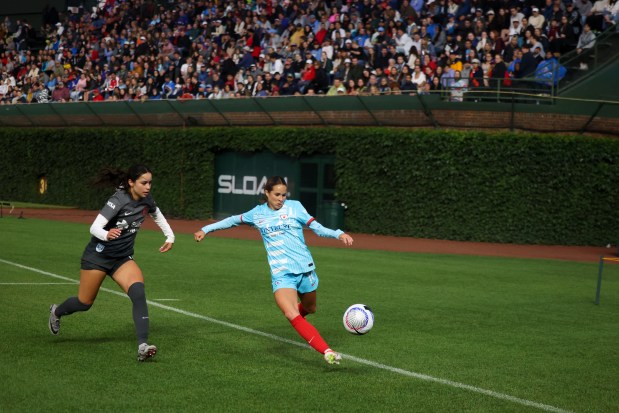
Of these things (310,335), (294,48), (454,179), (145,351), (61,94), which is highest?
(294,48)

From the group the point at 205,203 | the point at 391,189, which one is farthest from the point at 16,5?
the point at 391,189

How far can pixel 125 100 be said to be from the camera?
3631 centimetres

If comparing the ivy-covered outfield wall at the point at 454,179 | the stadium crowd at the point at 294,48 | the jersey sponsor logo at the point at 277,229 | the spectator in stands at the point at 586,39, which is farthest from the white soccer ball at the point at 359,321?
the spectator in stands at the point at 586,39

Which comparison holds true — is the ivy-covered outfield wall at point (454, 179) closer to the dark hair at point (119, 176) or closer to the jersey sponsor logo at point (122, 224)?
the dark hair at point (119, 176)

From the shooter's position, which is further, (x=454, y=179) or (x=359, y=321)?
(x=454, y=179)

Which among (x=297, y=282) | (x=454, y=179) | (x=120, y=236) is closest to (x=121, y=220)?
(x=120, y=236)

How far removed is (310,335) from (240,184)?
25.6 m

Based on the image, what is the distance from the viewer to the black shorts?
31.6 feet

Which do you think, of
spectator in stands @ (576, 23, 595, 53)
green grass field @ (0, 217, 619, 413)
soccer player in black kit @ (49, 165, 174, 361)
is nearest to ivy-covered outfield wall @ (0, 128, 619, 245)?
spectator in stands @ (576, 23, 595, 53)

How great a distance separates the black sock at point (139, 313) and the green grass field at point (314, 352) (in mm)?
305

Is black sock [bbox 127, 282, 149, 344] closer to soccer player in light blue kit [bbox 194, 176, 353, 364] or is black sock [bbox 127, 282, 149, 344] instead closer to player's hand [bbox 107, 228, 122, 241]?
player's hand [bbox 107, 228, 122, 241]

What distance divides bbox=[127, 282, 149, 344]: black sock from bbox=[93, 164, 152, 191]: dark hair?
1.09 meters

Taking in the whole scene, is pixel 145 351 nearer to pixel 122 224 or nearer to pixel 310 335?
pixel 122 224

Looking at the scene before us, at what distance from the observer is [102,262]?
9.62 m
